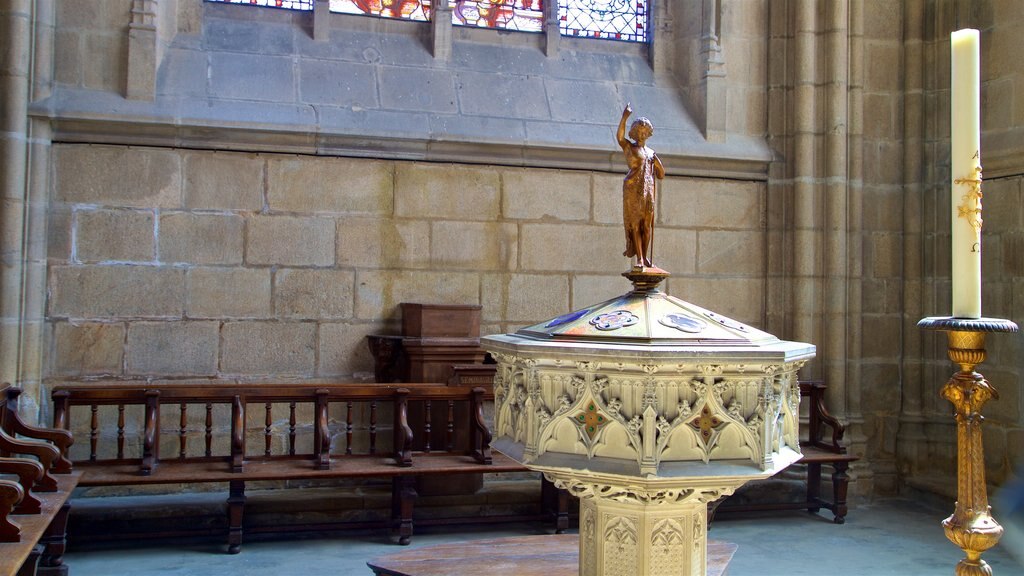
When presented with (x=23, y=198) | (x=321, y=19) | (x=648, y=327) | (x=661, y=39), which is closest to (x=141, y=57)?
(x=23, y=198)

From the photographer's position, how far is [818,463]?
18.0ft

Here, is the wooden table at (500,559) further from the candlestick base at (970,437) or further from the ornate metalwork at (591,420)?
the candlestick base at (970,437)

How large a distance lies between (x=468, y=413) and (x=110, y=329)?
1856 millimetres

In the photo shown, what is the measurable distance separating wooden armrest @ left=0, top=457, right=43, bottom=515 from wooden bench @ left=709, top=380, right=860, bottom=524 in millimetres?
3296

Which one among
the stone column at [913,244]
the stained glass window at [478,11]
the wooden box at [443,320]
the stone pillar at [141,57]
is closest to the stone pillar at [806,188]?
the stone column at [913,244]

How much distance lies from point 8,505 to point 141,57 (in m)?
2.82

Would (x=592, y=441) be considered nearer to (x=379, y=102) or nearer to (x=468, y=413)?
(x=468, y=413)

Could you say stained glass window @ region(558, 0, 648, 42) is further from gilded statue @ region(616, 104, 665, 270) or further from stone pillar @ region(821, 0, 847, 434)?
gilded statue @ region(616, 104, 665, 270)

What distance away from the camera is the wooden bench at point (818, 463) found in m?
5.40

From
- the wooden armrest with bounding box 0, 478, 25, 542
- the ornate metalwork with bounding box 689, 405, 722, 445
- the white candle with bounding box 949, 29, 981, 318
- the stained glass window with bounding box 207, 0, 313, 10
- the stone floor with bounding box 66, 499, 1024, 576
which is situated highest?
the stained glass window with bounding box 207, 0, 313, 10

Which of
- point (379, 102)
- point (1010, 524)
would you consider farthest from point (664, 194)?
point (1010, 524)

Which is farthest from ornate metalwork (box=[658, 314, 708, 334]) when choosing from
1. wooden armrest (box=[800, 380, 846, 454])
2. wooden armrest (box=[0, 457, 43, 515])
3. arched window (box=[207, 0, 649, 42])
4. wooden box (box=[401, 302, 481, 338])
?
arched window (box=[207, 0, 649, 42])

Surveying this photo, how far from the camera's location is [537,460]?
2811mm

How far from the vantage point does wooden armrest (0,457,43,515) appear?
11.5 ft
